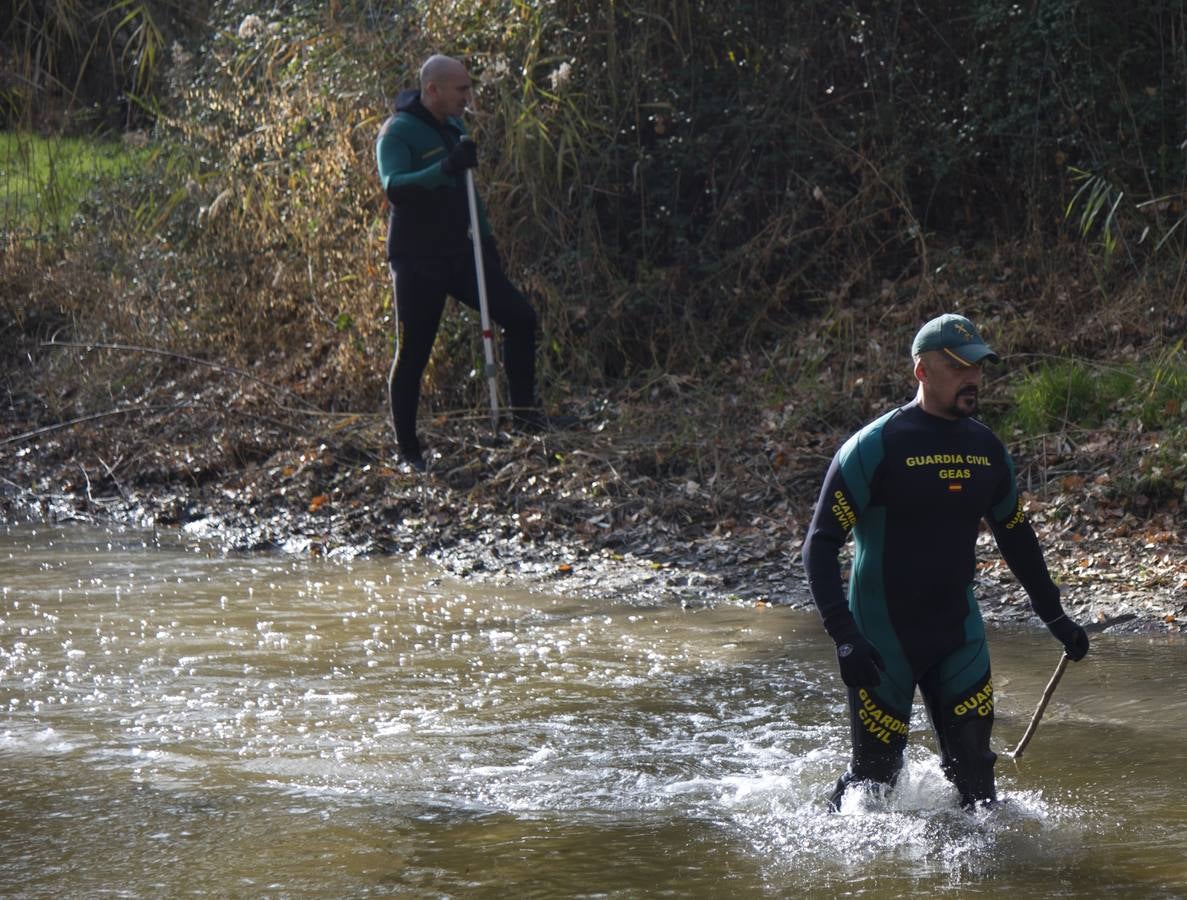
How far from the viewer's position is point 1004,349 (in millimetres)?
11391

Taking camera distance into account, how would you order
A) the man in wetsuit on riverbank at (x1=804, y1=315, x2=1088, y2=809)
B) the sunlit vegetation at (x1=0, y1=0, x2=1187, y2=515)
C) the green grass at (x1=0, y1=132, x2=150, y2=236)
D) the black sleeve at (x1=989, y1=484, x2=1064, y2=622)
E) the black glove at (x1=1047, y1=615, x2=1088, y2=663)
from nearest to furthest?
the man in wetsuit on riverbank at (x1=804, y1=315, x2=1088, y2=809) → the black glove at (x1=1047, y1=615, x2=1088, y2=663) → the black sleeve at (x1=989, y1=484, x2=1064, y2=622) → the sunlit vegetation at (x1=0, y1=0, x2=1187, y2=515) → the green grass at (x1=0, y1=132, x2=150, y2=236)

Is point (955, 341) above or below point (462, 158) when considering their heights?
below

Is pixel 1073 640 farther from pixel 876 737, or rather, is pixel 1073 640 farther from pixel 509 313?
pixel 509 313

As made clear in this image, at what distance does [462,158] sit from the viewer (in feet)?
32.6

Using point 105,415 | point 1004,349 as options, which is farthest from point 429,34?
point 1004,349

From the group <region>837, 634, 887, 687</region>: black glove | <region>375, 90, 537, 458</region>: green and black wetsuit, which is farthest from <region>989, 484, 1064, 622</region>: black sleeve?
<region>375, 90, 537, 458</region>: green and black wetsuit

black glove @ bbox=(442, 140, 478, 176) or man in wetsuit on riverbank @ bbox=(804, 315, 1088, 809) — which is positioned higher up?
black glove @ bbox=(442, 140, 478, 176)

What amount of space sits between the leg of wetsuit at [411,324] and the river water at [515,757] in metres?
2.02

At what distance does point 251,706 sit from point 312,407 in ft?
19.2

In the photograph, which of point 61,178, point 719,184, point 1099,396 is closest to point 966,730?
point 1099,396

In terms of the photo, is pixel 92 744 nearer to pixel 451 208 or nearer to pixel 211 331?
pixel 451 208

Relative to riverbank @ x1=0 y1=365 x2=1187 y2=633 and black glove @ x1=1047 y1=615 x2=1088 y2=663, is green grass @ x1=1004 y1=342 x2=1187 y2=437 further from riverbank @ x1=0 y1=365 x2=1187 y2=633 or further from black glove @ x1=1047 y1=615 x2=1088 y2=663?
black glove @ x1=1047 y1=615 x2=1088 y2=663

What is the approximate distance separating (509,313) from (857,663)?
6.12m

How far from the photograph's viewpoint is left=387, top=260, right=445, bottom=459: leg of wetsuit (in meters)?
10.3
